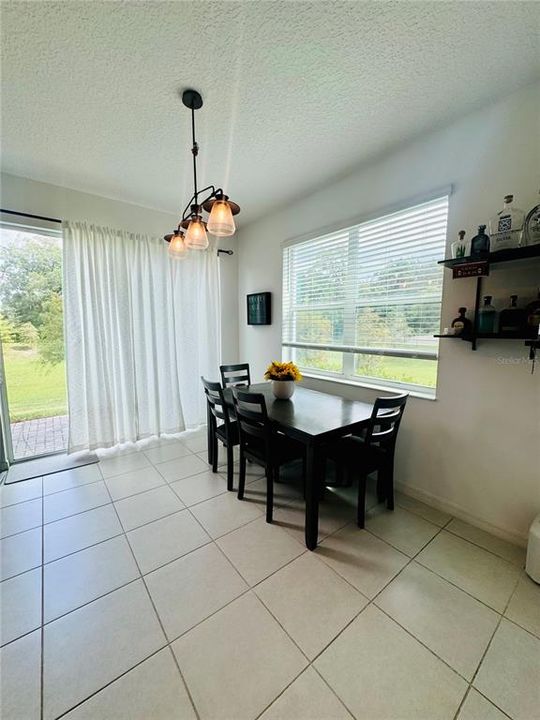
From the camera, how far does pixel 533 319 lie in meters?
1.57

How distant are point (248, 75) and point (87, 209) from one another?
2.25m

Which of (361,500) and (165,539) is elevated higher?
(361,500)

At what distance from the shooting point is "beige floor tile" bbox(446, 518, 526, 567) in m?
1.68

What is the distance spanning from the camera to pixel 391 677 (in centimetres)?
111

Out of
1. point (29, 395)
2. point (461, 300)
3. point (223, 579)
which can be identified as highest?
point (461, 300)

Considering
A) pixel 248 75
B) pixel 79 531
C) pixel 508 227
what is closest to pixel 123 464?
pixel 79 531

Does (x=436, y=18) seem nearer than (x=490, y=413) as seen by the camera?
Yes

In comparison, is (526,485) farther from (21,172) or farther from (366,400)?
(21,172)

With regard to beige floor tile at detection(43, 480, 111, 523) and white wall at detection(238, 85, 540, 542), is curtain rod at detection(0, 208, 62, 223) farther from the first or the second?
white wall at detection(238, 85, 540, 542)

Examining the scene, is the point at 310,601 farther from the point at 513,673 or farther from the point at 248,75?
the point at 248,75

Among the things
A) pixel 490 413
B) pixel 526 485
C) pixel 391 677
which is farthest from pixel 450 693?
pixel 490 413

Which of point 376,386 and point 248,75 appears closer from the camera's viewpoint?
point 248,75

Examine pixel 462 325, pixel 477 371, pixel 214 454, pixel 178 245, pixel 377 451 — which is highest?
pixel 178 245

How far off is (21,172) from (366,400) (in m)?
3.73
